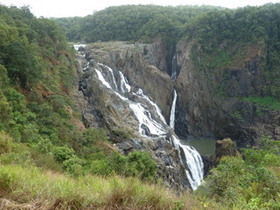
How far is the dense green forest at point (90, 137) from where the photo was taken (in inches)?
135

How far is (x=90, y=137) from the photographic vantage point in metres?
15.1

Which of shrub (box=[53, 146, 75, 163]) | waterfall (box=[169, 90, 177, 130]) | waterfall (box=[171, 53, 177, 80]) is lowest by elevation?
waterfall (box=[169, 90, 177, 130])

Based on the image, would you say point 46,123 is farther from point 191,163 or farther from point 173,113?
point 173,113

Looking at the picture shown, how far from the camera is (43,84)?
1759 cm

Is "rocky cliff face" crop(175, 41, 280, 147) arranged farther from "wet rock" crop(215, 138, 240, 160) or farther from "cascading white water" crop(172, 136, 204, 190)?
"cascading white water" crop(172, 136, 204, 190)

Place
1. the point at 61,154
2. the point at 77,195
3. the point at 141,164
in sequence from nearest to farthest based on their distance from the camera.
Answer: the point at 77,195 < the point at 61,154 < the point at 141,164

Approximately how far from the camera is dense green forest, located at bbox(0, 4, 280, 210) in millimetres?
3428

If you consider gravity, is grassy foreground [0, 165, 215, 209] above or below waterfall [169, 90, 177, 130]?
above

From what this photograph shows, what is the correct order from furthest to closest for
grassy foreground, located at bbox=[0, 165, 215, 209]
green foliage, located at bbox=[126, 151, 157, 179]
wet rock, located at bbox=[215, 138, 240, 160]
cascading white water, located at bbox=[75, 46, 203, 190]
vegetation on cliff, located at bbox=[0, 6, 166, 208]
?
wet rock, located at bbox=[215, 138, 240, 160]
cascading white water, located at bbox=[75, 46, 203, 190]
green foliage, located at bbox=[126, 151, 157, 179]
vegetation on cliff, located at bbox=[0, 6, 166, 208]
grassy foreground, located at bbox=[0, 165, 215, 209]

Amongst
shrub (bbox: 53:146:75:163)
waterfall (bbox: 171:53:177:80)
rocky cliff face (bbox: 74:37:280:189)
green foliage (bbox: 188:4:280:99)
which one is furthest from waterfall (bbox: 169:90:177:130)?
shrub (bbox: 53:146:75:163)

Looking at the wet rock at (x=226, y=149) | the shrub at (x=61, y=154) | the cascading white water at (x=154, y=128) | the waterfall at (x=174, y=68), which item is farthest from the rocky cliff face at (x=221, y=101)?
the shrub at (x=61, y=154)

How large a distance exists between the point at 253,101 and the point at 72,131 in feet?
92.0

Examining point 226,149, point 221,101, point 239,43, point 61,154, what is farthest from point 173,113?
point 61,154

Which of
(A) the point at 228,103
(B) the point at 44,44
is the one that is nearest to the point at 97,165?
(B) the point at 44,44
